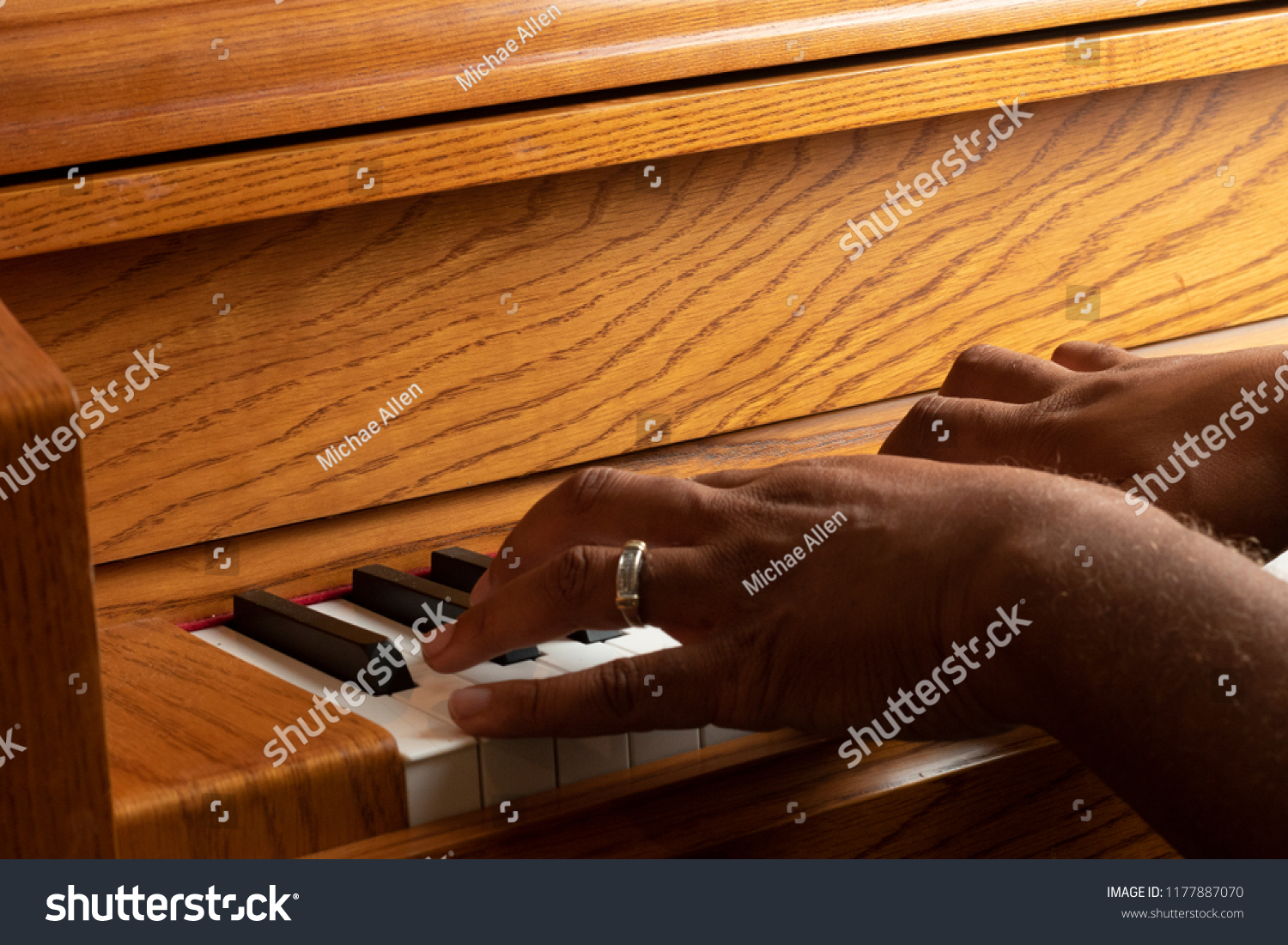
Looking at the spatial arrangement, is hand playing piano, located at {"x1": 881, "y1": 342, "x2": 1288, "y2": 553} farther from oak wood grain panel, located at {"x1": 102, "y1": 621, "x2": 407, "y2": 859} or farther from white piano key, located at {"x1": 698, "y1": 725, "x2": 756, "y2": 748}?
oak wood grain panel, located at {"x1": 102, "y1": 621, "x2": 407, "y2": 859}

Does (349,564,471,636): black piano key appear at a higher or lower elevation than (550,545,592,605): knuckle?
A: higher

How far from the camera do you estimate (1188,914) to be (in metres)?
0.70

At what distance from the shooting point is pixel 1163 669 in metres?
0.71

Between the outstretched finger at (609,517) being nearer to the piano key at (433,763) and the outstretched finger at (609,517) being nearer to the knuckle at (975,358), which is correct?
the piano key at (433,763)

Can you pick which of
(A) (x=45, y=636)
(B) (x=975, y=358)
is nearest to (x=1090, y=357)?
(B) (x=975, y=358)

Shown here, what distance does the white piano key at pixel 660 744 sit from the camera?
84cm

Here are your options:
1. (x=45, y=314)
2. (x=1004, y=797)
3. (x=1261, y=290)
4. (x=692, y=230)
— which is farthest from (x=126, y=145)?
(x=1261, y=290)

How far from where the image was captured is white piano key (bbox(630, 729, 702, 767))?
837 mm

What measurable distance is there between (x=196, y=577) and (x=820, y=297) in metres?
0.62

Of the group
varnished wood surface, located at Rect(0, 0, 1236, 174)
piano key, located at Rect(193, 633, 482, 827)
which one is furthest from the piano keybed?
varnished wood surface, located at Rect(0, 0, 1236, 174)

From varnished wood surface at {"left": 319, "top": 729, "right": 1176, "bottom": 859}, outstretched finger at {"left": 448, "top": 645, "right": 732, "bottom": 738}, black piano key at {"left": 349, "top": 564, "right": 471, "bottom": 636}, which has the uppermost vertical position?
black piano key at {"left": 349, "top": 564, "right": 471, "bottom": 636}

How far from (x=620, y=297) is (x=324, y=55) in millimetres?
332

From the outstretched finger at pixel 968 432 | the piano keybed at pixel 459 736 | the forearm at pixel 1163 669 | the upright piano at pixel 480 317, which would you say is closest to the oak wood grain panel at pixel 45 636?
the upright piano at pixel 480 317

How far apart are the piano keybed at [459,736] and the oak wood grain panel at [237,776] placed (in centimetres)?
1
